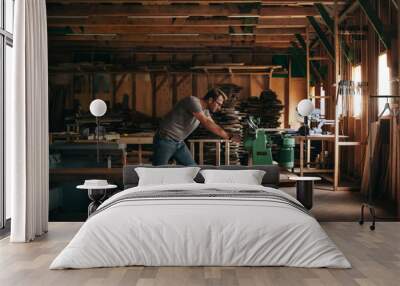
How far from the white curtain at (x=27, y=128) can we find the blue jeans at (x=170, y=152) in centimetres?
348

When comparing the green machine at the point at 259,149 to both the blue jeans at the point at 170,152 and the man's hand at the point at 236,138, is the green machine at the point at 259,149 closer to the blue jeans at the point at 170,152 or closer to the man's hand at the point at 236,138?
the man's hand at the point at 236,138

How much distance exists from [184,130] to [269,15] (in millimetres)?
2407

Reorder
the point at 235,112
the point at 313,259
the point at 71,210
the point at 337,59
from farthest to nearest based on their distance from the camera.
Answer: the point at 235,112 → the point at 337,59 → the point at 71,210 → the point at 313,259

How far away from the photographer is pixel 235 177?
657 centimetres

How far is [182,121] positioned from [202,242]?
5619 millimetres

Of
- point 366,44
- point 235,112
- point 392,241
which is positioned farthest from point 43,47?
point 235,112

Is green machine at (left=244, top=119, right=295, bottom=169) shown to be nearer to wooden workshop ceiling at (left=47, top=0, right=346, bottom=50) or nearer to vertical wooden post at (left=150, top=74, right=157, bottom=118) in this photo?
wooden workshop ceiling at (left=47, top=0, right=346, bottom=50)

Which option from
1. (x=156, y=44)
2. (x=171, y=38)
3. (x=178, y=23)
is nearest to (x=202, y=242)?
(x=178, y=23)

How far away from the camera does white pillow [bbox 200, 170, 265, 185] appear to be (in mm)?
6535

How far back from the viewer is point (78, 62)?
14.1 metres

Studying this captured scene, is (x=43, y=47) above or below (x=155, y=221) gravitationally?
above

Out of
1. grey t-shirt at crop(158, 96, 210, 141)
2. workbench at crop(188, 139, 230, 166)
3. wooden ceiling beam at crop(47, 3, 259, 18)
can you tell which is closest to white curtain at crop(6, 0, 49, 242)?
wooden ceiling beam at crop(47, 3, 259, 18)

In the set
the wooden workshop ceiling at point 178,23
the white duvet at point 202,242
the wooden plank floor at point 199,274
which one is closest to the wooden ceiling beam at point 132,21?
the wooden workshop ceiling at point 178,23

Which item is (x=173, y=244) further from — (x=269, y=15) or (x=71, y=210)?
(x=269, y=15)
